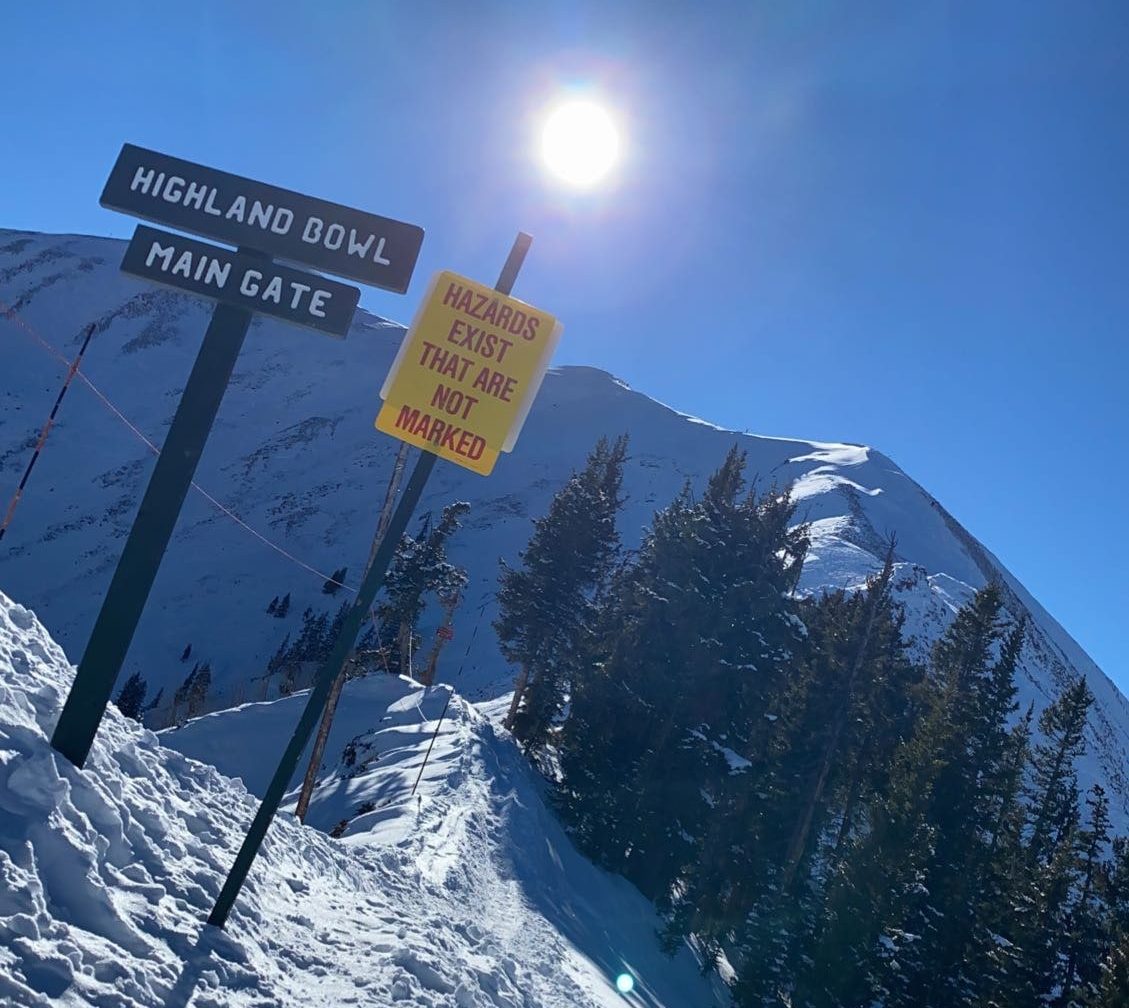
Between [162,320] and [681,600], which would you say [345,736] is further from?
[162,320]

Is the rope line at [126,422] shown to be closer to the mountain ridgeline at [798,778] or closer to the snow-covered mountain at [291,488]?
the snow-covered mountain at [291,488]

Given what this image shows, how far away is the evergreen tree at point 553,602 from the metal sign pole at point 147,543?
23799 mm

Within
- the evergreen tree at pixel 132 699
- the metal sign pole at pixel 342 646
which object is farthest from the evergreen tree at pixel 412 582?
the metal sign pole at pixel 342 646

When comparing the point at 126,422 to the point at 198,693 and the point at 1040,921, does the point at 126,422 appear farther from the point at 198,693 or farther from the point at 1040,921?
the point at 198,693

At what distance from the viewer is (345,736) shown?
28234 mm

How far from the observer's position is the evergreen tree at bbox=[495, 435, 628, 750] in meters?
30.2

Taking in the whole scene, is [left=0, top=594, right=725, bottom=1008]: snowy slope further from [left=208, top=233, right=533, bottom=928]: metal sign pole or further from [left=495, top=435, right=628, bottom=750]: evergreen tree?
[left=495, top=435, right=628, bottom=750]: evergreen tree

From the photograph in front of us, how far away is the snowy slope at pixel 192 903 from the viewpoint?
190 inches

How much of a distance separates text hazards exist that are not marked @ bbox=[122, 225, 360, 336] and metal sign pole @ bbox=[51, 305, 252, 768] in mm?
196

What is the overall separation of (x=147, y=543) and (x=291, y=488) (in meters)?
114

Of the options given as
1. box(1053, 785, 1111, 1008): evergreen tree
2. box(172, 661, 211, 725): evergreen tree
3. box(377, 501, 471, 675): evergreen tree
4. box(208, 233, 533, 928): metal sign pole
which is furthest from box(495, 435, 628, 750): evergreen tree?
box(172, 661, 211, 725): evergreen tree

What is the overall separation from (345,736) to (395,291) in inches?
951

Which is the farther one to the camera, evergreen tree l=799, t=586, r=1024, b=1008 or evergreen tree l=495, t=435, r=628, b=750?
evergreen tree l=495, t=435, r=628, b=750

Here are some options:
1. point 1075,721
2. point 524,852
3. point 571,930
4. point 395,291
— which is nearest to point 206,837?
point 395,291
